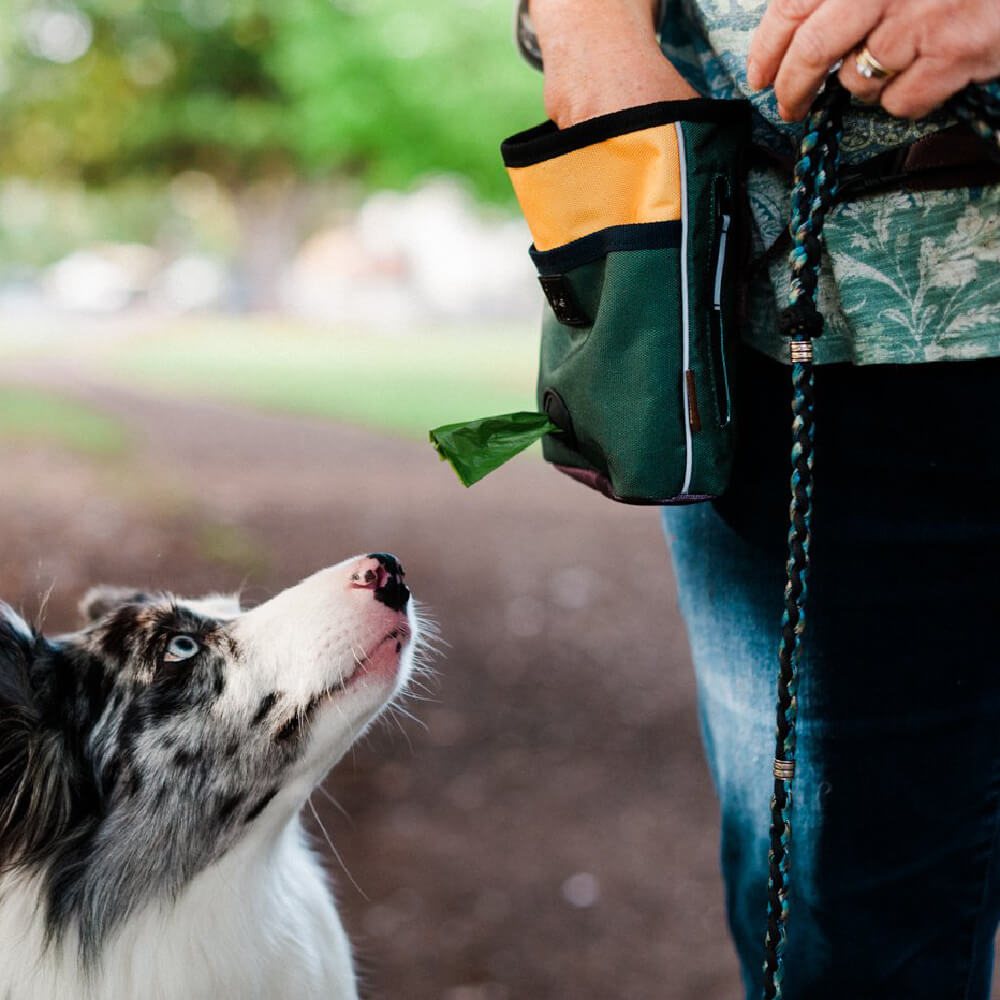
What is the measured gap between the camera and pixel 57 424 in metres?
12.6

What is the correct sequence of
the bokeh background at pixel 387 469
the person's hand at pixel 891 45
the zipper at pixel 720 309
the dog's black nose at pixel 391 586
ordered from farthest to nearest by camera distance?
the bokeh background at pixel 387 469
the dog's black nose at pixel 391 586
the zipper at pixel 720 309
the person's hand at pixel 891 45

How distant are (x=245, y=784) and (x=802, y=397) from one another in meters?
1.10

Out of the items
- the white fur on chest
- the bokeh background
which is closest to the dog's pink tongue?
the white fur on chest

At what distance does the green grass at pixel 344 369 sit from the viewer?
47.8 ft

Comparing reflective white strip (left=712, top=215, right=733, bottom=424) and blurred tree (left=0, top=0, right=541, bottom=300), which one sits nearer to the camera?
reflective white strip (left=712, top=215, right=733, bottom=424)

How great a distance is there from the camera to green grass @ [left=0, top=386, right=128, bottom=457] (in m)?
11.4

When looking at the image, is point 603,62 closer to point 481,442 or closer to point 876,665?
point 481,442

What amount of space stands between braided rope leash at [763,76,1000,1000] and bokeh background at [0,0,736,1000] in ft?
5.67

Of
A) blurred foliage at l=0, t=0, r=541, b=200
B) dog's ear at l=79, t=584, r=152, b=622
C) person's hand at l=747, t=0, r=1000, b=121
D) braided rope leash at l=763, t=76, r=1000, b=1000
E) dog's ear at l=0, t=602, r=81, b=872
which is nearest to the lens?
person's hand at l=747, t=0, r=1000, b=121

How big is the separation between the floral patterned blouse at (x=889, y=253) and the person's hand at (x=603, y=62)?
0.08 m

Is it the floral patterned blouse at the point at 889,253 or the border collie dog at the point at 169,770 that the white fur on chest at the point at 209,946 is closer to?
the border collie dog at the point at 169,770

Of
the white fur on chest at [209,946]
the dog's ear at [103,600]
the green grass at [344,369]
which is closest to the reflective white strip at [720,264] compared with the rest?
the white fur on chest at [209,946]

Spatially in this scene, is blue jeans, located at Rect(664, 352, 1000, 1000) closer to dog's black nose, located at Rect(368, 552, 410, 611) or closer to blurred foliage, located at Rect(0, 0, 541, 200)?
dog's black nose, located at Rect(368, 552, 410, 611)

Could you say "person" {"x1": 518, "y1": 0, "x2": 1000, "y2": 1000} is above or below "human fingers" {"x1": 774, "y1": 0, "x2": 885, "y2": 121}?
below
